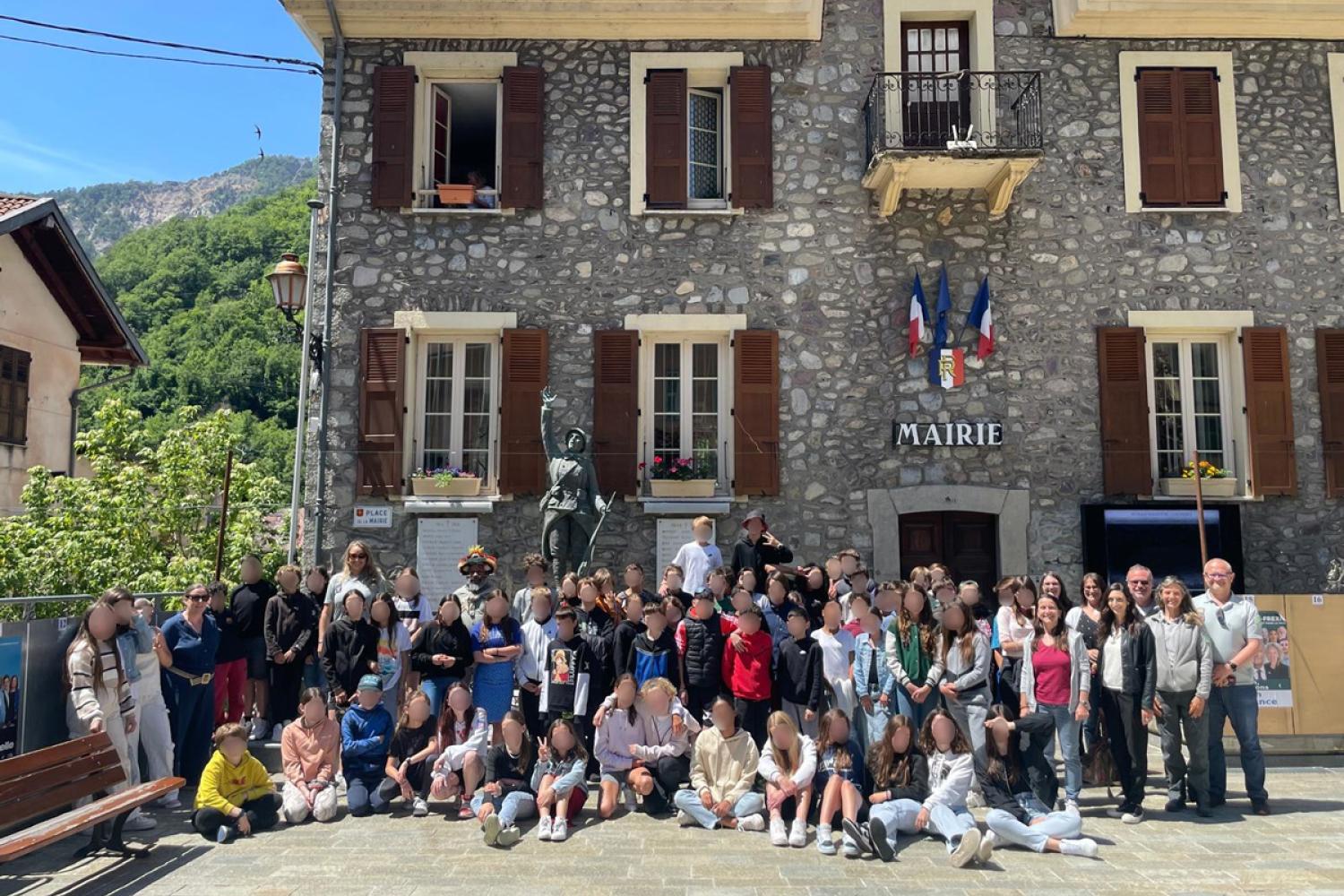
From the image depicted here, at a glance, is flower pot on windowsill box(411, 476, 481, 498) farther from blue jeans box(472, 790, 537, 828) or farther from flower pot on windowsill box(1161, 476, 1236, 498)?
flower pot on windowsill box(1161, 476, 1236, 498)

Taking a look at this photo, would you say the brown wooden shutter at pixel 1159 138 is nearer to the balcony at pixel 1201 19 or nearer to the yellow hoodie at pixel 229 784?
the balcony at pixel 1201 19

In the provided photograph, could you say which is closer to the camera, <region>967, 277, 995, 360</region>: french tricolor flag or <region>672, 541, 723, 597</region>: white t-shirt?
<region>672, 541, 723, 597</region>: white t-shirt

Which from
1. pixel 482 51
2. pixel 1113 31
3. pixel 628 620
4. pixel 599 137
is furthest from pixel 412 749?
pixel 1113 31

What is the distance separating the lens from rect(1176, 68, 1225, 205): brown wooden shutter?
40.2 feet

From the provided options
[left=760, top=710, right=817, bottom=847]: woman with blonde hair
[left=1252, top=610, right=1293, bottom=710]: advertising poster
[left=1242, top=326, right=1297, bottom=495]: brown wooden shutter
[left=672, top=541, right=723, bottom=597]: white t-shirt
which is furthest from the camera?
[left=1242, top=326, right=1297, bottom=495]: brown wooden shutter

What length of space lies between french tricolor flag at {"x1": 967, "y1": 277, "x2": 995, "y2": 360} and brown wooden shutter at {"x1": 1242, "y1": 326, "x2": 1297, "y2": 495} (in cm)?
293

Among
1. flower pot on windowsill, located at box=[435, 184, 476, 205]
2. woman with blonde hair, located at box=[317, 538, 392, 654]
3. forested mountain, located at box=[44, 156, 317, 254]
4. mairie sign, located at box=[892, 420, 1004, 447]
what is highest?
forested mountain, located at box=[44, 156, 317, 254]

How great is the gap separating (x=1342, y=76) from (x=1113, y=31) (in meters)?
2.80

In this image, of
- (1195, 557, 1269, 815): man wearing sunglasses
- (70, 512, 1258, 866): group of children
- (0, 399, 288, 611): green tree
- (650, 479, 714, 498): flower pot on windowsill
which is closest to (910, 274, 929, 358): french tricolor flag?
(650, 479, 714, 498): flower pot on windowsill

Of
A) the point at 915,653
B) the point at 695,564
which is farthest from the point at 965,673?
the point at 695,564

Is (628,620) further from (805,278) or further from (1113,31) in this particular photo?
(1113,31)

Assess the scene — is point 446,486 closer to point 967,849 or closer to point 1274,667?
point 967,849

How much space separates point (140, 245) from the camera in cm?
5506

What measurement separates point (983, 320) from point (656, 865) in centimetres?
794
